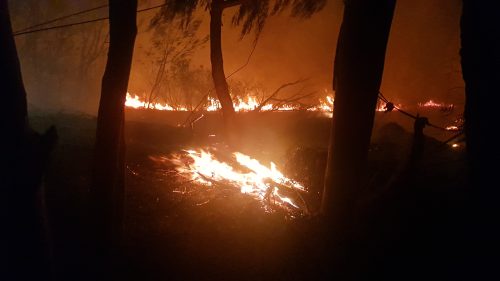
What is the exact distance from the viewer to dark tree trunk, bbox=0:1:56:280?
2973 millimetres

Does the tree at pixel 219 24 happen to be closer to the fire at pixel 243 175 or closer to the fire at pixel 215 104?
the fire at pixel 243 175

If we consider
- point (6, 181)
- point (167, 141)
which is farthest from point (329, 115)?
point (6, 181)

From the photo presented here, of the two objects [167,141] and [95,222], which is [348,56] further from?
[167,141]

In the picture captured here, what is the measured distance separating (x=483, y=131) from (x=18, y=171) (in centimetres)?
380

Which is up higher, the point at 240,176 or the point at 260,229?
the point at 240,176

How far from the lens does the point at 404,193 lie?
262 inches

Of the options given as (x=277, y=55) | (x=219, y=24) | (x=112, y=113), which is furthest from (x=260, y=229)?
(x=277, y=55)

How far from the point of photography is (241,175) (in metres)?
8.87

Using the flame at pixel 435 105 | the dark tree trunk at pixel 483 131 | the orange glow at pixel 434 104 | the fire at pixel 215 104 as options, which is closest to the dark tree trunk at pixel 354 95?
the dark tree trunk at pixel 483 131

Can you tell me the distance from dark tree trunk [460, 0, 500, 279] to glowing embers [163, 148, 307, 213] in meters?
4.12

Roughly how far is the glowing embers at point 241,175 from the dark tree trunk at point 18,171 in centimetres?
470

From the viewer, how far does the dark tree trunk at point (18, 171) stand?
297 cm

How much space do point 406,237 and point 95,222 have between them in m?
4.93

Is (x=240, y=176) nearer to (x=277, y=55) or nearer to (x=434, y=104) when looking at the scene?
(x=277, y=55)
